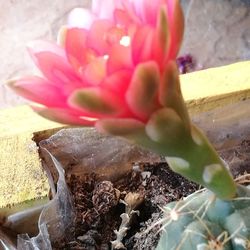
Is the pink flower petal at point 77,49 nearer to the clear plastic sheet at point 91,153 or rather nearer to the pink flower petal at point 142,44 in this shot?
the pink flower petal at point 142,44

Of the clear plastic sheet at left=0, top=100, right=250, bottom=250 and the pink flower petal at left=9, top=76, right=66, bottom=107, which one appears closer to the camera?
the pink flower petal at left=9, top=76, right=66, bottom=107

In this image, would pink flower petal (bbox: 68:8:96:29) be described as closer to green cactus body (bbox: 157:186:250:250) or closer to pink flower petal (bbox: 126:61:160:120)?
pink flower petal (bbox: 126:61:160:120)

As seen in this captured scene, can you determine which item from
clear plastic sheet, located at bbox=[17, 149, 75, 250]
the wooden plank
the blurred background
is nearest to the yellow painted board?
the wooden plank

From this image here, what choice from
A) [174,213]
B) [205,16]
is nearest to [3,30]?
[205,16]

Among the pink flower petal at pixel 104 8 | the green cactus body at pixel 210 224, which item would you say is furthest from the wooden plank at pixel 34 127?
the pink flower petal at pixel 104 8

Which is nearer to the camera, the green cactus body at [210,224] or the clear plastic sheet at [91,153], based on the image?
the green cactus body at [210,224]

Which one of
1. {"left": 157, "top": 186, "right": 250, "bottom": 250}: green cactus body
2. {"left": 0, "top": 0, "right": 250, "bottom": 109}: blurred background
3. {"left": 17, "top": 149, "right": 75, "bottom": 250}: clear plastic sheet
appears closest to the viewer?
{"left": 157, "top": 186, "right": 250, "bottom": 250}: green cactus body

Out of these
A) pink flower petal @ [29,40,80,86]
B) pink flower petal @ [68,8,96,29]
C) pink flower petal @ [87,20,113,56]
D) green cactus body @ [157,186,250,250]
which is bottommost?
green cactus body @ [157,186,250,250]

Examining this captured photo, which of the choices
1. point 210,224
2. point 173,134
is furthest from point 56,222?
point 173,134

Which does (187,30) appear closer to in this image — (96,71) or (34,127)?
(34,127)
